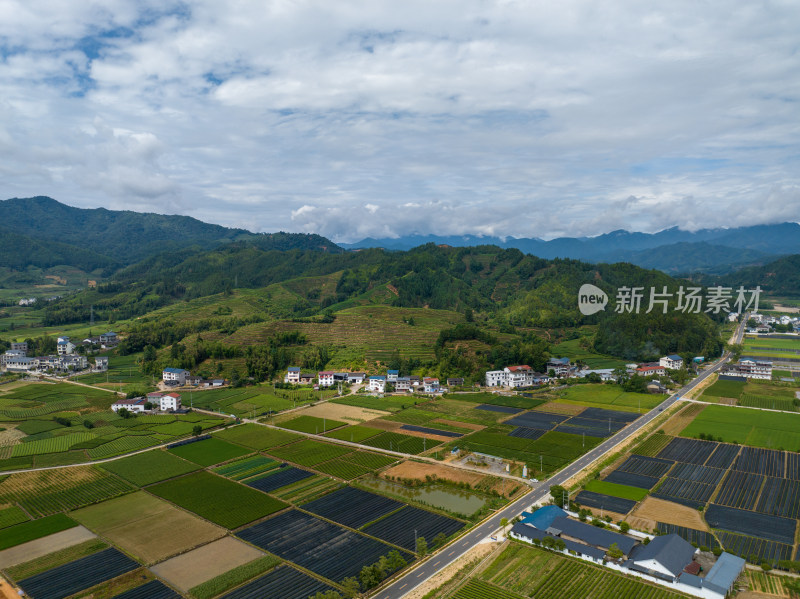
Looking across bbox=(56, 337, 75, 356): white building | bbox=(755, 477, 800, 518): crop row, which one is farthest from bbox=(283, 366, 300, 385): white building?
bbox=(755, 477, 800, 518): crop row

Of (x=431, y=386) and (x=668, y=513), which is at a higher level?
(x=668, y=513)

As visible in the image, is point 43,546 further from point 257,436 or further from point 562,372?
point 562,372

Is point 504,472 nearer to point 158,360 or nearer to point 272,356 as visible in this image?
point 272,356

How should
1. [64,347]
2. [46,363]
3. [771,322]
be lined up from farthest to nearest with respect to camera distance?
[771,322], [64,347], [46,363]

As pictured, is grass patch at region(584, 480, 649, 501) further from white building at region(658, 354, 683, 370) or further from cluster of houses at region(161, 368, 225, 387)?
cluster of houses at region(161, 368, 225, 387)

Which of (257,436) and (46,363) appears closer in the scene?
(257,436)

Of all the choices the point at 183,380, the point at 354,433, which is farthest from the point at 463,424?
the point at 183,380

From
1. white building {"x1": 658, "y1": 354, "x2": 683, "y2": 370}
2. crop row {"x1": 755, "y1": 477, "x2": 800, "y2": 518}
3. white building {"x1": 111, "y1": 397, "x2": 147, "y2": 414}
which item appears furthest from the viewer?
white building {"x1": 658, "y1": 354, "x2": 683, "y2": 370}

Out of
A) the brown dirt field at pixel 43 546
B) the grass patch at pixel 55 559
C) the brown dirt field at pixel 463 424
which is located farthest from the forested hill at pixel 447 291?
the grass patch at pixel 55 559
